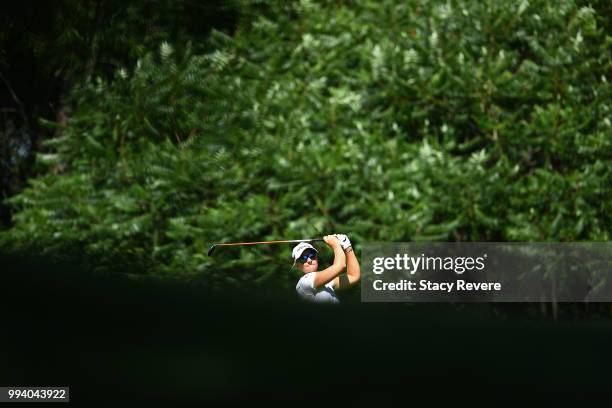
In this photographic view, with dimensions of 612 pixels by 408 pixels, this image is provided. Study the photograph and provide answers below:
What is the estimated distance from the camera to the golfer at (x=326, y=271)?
5254 mm

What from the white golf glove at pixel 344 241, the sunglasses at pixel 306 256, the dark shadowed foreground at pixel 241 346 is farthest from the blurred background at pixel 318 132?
the dark shadowed foreground at pixel 241 346

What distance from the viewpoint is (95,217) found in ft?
38.7

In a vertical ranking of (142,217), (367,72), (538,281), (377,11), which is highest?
(377,11)

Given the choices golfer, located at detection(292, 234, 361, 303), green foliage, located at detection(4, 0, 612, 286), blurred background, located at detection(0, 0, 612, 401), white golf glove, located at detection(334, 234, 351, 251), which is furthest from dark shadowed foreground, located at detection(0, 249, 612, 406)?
green foliage, located at detection(4, 0, 612, 286)

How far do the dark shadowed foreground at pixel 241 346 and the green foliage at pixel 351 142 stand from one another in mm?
7860

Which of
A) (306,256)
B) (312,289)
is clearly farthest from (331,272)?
(306,256)

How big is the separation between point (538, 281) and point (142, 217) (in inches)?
216

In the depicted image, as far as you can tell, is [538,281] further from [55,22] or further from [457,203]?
[55,22]

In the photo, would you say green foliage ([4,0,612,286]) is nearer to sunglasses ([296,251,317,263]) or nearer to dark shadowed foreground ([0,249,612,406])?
sunglasses ([296,251,317,263])

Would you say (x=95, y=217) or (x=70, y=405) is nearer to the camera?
(x=70, y=405)

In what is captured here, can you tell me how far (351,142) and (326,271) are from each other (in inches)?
245

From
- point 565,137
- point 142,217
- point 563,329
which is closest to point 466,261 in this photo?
point 565,137

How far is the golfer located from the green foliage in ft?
15.2

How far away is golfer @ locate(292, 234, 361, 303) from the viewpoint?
5.25 m
